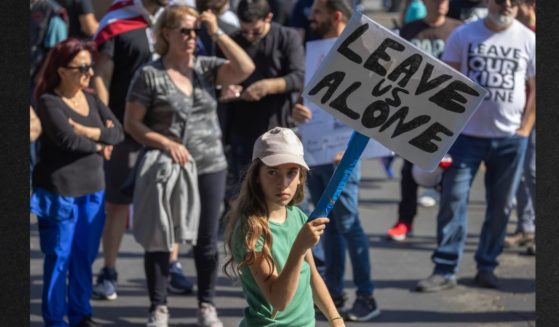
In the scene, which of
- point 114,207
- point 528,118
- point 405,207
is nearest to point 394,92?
point 114,207

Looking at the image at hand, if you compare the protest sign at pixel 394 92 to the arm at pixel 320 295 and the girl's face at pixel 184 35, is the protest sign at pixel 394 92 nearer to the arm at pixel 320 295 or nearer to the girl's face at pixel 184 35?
the arm at pixel 320 295

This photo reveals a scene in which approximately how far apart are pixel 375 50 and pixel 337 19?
3.27 m

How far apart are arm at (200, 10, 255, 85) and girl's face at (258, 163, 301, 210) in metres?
2.56

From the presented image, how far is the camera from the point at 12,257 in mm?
3619

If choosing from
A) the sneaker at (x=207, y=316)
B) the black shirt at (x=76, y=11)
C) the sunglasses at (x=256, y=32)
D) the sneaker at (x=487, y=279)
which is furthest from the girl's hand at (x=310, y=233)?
the black shirt at (x=76, y=11)

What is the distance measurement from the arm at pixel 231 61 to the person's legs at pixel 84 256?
960mm

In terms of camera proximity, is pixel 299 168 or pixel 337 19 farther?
pixel 337 19

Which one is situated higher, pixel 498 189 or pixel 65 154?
pixel 65 154

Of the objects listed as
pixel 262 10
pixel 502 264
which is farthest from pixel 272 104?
pixel 502 264

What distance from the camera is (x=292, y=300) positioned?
13.9 feet

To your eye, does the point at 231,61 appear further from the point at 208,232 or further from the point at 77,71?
the point at 208,232

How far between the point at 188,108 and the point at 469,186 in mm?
2283

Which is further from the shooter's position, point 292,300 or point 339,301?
point 339,301

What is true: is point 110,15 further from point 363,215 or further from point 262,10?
point 363,215
